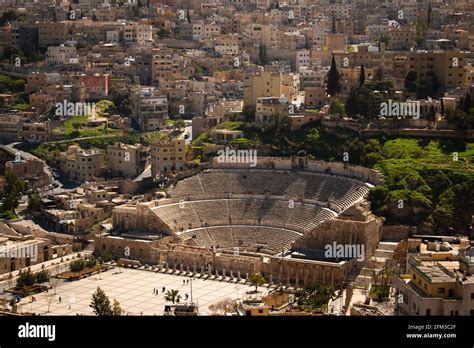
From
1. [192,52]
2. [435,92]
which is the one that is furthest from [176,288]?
[192,52]

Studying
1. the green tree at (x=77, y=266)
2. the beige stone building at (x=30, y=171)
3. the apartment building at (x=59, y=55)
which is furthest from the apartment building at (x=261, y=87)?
the apartment building at (x=59, y=55)

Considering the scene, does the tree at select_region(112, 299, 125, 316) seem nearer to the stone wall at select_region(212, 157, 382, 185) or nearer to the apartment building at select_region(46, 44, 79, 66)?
the stone wall at select_region(212, 157, 382, 185)

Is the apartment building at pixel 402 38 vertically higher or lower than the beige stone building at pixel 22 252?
higher

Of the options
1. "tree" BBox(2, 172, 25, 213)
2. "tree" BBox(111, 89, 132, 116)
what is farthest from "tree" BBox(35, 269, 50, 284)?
"tree" BBox(111, 89, 132, 116)

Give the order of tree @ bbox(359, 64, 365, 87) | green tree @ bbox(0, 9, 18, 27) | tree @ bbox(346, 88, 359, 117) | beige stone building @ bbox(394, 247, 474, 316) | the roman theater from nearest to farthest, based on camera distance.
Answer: beige stone building @ bbox(394, 247, 474, 316), the roman theater, tree @ bbox(346, 88, 359, 117), tree @ bbox(359, 64, 365, 87), green tree @ bbox(0, 9, 18, 27)

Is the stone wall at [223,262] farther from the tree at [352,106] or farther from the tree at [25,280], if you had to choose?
the tree at [352,106]
